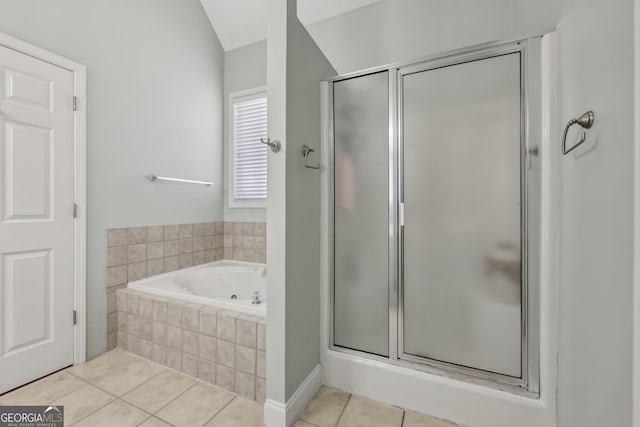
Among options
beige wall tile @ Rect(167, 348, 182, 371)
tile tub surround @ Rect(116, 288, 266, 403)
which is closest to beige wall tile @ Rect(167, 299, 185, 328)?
tile tub surround @ Rect(116, 288, 266, 403)

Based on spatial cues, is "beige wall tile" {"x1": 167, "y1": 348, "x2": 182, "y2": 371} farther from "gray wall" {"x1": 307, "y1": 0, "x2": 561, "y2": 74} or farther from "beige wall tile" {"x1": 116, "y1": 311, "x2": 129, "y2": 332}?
"gray wall" {"x1": 307, "y1": 0, "x2": 561, "y2": 74}

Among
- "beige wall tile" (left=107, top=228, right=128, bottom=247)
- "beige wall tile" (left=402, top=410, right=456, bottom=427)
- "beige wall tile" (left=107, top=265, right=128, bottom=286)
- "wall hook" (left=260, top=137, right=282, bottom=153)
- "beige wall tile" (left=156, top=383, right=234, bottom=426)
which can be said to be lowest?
"beige wall tile" (left=402, top=410, right=456, bottom=427)

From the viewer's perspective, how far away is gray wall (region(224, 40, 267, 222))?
9.57 feet

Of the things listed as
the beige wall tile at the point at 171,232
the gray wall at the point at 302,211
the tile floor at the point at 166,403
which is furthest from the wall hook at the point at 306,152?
the beige wall tile at the point at 171,232

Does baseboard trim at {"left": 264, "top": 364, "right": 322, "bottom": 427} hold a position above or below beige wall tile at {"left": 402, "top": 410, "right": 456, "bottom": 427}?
above

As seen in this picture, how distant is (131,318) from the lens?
6.71ft

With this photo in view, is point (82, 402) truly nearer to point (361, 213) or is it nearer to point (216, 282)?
point (216, 282)

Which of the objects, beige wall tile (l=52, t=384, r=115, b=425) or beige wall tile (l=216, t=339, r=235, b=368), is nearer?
beige wall tile (l=52, t=384, r=115, b=425)

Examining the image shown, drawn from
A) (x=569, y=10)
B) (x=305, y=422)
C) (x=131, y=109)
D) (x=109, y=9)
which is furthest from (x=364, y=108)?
(x=109, y=9)

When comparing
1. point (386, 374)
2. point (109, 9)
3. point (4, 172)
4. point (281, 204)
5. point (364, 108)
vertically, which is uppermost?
point (109, 9)

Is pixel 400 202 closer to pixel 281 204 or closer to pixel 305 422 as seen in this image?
pixel 281 204

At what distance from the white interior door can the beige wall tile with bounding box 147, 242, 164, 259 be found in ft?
1.74

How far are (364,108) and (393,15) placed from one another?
4.10ft

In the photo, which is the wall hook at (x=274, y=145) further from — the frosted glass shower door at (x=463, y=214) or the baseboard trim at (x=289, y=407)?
the baseboard trim at (x=289, y=407)
